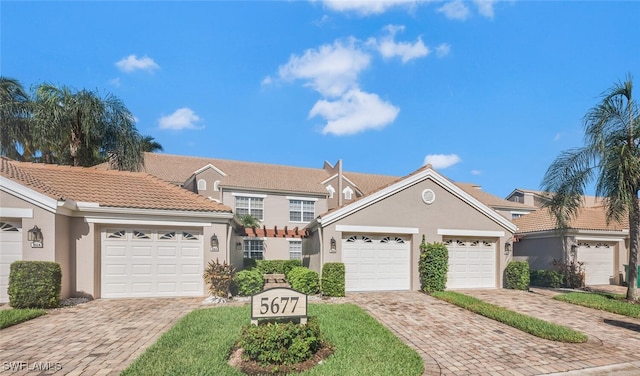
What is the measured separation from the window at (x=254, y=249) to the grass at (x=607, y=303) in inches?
681

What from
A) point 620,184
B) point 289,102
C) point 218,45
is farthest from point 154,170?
point 620,184

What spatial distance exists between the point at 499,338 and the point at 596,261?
14.0 m

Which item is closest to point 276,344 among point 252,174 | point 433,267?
point 433,267

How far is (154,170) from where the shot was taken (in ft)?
82.7

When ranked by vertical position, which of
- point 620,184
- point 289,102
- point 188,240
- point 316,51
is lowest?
point 188,240

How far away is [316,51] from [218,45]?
15.1 feet

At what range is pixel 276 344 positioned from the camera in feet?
17.8

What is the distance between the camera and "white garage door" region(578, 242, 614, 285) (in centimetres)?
1642

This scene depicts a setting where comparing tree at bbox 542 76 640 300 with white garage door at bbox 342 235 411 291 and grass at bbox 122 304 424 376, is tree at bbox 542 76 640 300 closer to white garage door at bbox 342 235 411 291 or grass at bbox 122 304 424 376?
white garage door at bbox 342 235 411 291

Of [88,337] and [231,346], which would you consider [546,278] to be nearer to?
[231,346]

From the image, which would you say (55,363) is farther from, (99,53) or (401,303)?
(99,53)

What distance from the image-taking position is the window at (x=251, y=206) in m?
23.3

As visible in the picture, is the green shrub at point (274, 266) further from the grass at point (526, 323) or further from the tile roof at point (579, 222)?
the tile roof at point (579, 222)

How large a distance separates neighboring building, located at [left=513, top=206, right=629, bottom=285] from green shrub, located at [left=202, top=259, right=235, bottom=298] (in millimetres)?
15221
